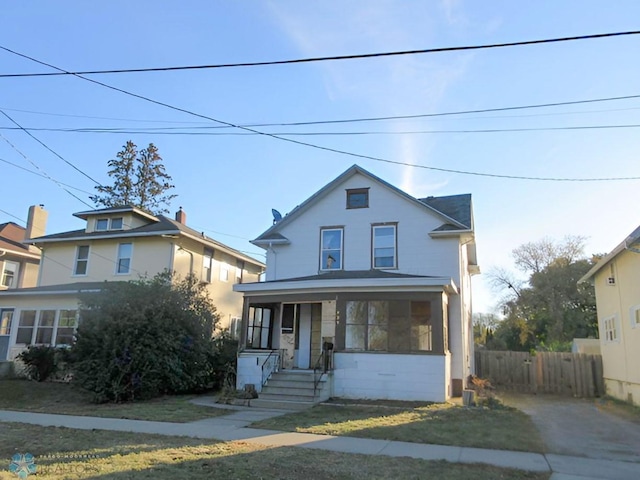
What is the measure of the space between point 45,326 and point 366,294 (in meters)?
14.8

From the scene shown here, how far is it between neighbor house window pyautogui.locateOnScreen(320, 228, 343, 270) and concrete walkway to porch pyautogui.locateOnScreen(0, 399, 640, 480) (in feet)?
25.6

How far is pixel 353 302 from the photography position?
1528 centimetres

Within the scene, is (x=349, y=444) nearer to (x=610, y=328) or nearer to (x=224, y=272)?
(x=610, y=328)

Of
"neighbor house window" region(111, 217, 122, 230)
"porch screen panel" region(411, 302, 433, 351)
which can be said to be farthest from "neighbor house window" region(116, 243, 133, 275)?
"porch screen panel" region(411, 302, 433, 351)

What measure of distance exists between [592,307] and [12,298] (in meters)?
37.6

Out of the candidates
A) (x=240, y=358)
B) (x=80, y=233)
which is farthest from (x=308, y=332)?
(x=80, y=233)

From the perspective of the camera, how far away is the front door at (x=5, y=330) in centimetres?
2147

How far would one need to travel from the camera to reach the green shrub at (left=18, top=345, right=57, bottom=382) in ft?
60.0

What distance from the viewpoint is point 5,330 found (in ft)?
72.0

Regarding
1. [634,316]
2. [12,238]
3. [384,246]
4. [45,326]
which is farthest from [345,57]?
[12,238]

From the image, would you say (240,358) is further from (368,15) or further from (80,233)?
(80,233)

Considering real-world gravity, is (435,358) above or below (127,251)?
below

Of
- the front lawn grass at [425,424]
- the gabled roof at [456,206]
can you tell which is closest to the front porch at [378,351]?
the front lawn grass at [425,424]

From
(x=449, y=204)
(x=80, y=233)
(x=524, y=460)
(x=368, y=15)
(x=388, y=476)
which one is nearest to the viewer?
(x=388, y=476)
